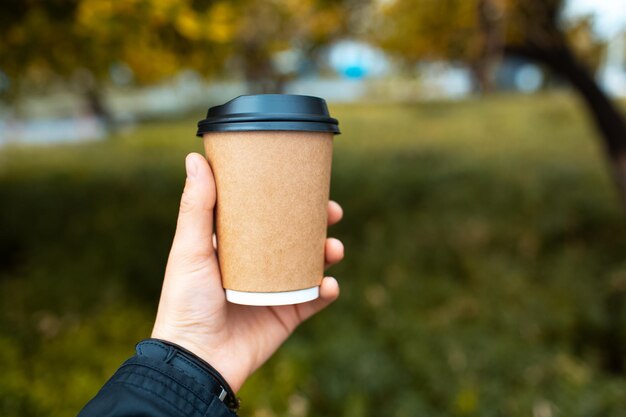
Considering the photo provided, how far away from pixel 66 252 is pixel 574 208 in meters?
5.09

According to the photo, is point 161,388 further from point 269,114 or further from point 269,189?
point 269,114

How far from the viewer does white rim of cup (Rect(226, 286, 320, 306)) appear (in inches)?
53.6

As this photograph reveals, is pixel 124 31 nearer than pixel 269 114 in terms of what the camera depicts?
No

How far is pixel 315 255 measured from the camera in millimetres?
1442

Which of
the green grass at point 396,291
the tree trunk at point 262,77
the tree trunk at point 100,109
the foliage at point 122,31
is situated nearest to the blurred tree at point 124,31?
the foliage at point 122,31

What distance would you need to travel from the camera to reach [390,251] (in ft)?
16.3

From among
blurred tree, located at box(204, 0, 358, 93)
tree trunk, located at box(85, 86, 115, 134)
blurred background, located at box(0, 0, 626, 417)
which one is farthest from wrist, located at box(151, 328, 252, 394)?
tree trunk, located at box(85, 86, 115, 134)

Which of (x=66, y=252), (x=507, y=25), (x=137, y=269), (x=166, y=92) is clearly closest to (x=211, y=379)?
(x=137, y=269)

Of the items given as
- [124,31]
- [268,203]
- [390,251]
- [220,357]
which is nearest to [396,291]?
[390,251]

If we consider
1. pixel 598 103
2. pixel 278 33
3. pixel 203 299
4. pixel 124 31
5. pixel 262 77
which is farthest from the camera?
pixel 262 77

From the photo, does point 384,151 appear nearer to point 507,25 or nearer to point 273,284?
point 507,25

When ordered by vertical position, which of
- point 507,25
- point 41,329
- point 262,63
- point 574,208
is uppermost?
point 262,63

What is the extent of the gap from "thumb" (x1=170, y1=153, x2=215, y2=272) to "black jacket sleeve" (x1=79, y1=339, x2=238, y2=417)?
23 cm

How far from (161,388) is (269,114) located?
2.23ft
